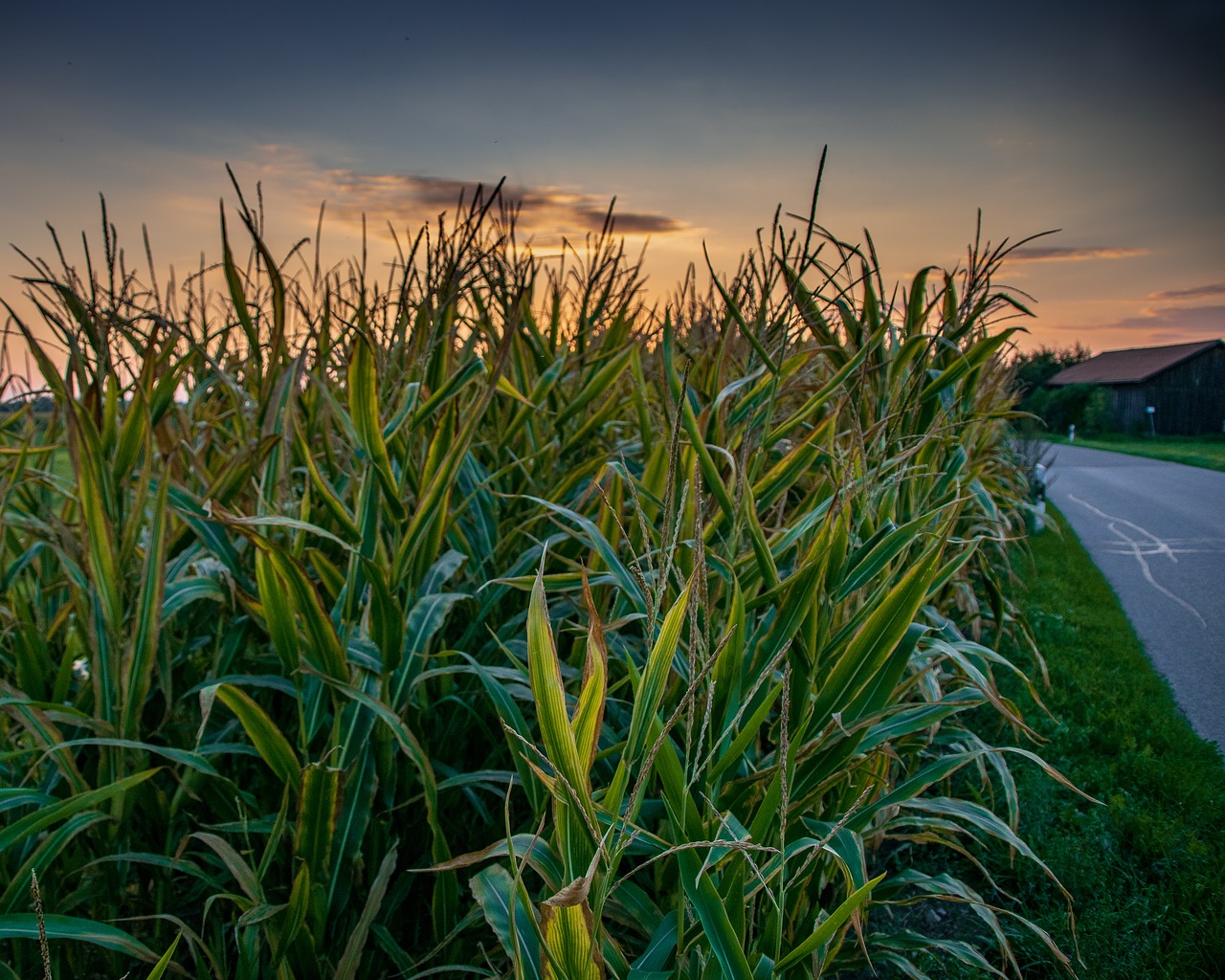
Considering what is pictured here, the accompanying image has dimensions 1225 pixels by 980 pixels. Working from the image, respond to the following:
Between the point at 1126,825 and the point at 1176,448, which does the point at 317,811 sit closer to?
the point at 1126,825

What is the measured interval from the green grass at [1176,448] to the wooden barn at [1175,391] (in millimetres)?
1946

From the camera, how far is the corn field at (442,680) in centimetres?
120

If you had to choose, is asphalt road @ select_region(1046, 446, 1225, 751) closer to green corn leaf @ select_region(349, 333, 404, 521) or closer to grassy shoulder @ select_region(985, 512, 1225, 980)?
grassy shoulder @ select_region(985, 512, 1225, 980)

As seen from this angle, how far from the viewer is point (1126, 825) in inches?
111

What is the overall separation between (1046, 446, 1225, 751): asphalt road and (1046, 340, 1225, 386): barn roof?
22146 mm

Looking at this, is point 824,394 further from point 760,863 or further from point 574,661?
point 760,863

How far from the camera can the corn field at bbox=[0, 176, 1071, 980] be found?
1198 millimetres

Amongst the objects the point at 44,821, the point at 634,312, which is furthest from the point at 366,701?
the point at 634,312

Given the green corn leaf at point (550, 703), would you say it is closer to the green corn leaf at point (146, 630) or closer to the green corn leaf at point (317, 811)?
the green corn leaf at point (317, 811)

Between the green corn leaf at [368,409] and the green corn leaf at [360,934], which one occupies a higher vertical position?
the green corn leaf at [368,409]

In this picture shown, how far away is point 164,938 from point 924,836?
158 cm

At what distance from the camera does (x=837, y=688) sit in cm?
134

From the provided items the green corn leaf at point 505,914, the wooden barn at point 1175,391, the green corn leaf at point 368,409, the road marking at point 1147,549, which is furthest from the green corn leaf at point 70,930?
the wooden barn at point 1175,391

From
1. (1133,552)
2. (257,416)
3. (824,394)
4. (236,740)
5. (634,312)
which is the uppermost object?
(634,312)
